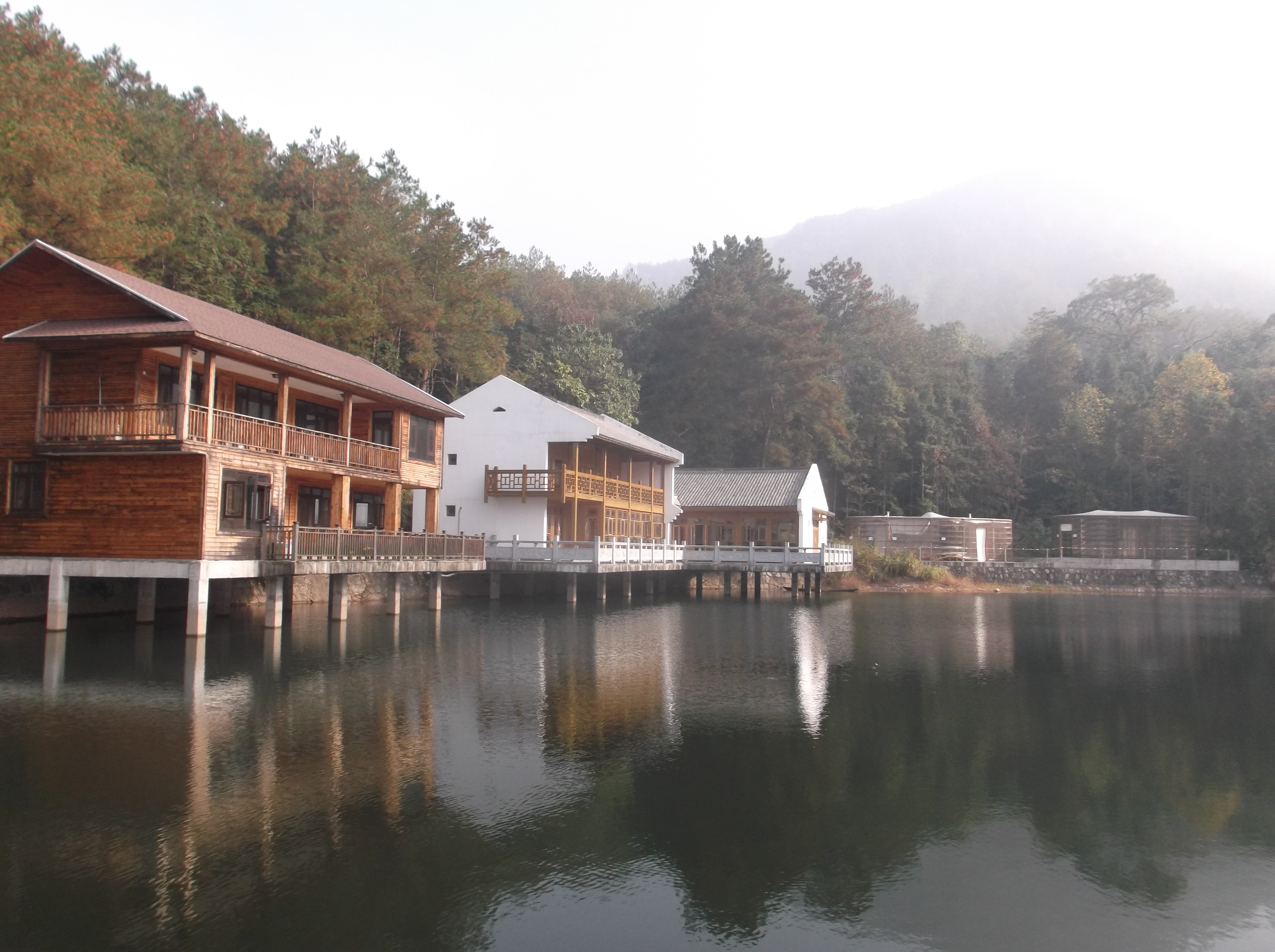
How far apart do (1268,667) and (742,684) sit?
13.8 m

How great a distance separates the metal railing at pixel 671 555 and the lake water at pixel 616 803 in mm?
13195

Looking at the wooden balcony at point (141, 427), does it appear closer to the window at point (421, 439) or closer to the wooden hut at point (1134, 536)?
the window at point (421, 439)

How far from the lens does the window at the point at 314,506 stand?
29422mm

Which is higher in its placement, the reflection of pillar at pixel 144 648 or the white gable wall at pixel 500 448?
the white gable wall at pixel 500 448

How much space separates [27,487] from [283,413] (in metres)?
5.99

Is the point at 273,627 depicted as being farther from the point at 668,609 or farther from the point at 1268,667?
the point at 1268,667

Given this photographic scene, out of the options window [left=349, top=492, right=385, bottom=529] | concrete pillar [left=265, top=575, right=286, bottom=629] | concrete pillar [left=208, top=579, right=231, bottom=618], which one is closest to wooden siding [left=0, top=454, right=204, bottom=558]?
concrete pillar [left=265, top=575, right=286, bottom=629]

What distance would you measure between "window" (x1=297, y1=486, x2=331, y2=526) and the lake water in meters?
8.68

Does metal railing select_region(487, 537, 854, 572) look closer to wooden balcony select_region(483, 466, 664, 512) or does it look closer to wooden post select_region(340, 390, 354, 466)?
wooden balcony select_region(483, 466, 664, 512)

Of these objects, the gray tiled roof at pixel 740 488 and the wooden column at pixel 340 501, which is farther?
the gray tiled roof at pixel 740 488

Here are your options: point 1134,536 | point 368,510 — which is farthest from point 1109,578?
point 368,510

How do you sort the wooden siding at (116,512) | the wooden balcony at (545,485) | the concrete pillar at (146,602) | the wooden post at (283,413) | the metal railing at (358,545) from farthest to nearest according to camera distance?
the wooden balcony at (545,485)
the wooden post at (283,413)
the concrete pillar at (146,602)
the metal railing at (358,545)
the wooden siding at (116,512)

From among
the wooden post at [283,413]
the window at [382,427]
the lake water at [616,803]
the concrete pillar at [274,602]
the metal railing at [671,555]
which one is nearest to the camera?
the lake water at [616,803]

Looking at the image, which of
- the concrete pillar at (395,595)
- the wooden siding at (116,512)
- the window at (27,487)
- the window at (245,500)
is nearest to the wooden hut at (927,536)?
the concrete pillar at (395,595)
